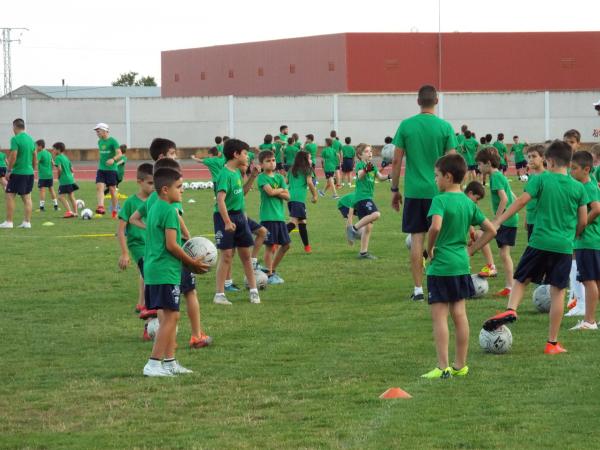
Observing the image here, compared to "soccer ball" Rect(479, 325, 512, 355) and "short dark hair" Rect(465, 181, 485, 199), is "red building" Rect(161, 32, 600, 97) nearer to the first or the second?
A: "short dark hair" Rect(465, 181, 485, 199)

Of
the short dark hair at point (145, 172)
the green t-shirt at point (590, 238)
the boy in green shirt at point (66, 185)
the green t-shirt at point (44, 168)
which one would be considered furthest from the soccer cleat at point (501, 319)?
the green t-shirt at point (44, 168)

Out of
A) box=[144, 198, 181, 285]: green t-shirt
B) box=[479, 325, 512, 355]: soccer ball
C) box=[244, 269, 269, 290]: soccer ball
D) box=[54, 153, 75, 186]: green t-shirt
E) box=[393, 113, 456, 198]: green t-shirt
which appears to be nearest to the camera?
box=[144, 198, 181, 285]: green t-shirt

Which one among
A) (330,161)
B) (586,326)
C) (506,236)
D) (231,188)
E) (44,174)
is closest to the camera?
(586,326)

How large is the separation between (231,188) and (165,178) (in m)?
3.61

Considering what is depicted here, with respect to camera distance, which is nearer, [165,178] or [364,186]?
[165,178]

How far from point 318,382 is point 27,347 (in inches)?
122

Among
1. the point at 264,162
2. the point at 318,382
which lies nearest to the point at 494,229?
the point at 318,382

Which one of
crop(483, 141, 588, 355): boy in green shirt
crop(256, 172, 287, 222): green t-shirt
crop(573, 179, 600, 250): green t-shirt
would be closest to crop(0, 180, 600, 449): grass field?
crop(483, 141, 588, 355): boy in green shirt

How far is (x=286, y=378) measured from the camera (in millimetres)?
8586

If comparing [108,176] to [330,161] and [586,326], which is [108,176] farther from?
[586,326]

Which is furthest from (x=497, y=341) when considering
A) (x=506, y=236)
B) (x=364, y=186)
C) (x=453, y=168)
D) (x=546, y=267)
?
(x=364, y=186)

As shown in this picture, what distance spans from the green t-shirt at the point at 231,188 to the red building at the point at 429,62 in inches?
2041

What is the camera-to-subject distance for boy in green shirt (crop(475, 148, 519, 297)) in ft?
39.5

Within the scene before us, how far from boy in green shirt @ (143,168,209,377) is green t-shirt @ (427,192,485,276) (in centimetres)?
184
